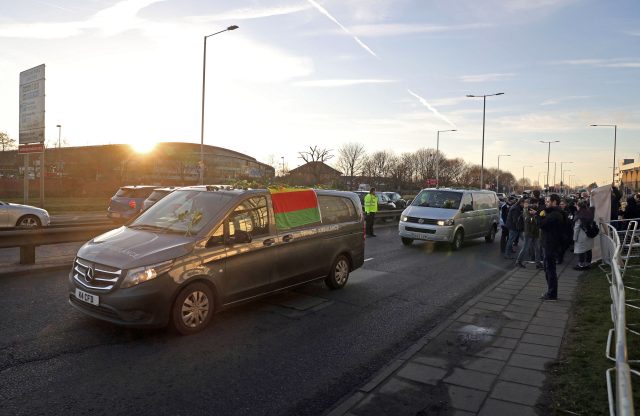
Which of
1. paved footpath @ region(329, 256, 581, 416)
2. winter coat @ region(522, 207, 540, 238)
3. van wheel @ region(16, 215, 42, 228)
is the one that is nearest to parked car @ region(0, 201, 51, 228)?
van wheel @ region(16, 215, 42, 228)

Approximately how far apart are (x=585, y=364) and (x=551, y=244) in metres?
3.61

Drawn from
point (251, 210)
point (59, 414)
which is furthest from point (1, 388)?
point (251, 210)

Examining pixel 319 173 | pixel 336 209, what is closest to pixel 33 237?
pixel 336 209

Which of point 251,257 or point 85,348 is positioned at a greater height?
point 251,257

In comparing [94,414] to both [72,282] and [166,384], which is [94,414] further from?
[72,282]

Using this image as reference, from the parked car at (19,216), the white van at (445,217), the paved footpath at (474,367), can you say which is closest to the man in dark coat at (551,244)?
the paved footpath at (474,367)

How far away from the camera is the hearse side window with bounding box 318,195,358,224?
819 cm

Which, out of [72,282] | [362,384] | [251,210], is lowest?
[362,384]

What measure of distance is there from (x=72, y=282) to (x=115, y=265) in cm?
93

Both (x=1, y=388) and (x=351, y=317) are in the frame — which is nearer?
(x=1, y=388)

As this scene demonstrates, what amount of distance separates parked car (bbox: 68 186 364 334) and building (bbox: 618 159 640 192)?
347 feet

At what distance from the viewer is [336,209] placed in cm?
848

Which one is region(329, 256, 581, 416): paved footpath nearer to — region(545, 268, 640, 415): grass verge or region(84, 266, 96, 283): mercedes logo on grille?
region(545, 268, 640, 415): grass verge

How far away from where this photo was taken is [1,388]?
4.09 m
